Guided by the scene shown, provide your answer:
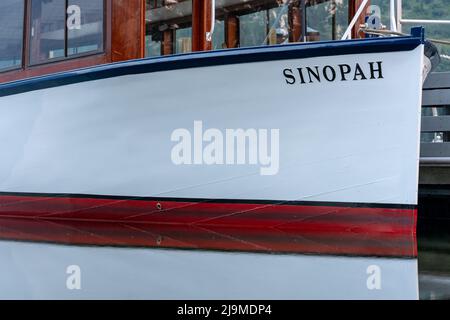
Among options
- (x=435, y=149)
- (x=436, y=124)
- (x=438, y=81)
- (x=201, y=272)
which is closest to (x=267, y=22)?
(x=435, y=149)

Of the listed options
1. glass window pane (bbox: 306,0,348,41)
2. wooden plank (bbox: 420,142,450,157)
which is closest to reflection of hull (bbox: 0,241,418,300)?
glass window pane (bbox: 306,0,348,41)

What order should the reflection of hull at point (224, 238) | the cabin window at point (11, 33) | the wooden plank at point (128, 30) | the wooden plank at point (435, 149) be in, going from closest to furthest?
1. the reflection of hull at point (224, 238)
2. the wooden plank at point (128, 30)
3. the cabin window at point (11, 33)
4. the wooden plank at point (435, 149)

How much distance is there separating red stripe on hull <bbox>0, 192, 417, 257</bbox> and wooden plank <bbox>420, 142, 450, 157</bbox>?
2474 millimetres

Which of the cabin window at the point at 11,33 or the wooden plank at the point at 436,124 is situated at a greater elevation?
the cabin window at the point at 11,33

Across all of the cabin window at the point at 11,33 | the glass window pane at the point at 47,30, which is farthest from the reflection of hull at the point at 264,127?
the cabin window at the point at 11,33

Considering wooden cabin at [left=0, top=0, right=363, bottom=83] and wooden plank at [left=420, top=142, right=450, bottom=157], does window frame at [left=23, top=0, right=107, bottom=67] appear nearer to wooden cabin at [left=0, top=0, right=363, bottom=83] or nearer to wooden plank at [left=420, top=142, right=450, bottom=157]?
wooden cabin at [left=0, top=0, right=363, bottom=83]

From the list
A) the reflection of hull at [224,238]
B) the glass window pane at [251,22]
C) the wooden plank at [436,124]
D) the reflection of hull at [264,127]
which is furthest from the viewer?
the wooden plank at [436,124]

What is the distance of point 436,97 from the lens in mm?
9812

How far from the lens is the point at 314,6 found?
778 centimetres

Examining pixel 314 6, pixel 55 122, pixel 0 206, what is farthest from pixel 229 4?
pixel 0 206

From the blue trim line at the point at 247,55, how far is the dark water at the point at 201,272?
1.32m

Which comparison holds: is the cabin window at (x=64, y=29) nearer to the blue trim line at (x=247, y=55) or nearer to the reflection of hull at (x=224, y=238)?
the blue trim line at (x=247, y=55)

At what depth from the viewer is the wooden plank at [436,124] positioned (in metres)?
9.56

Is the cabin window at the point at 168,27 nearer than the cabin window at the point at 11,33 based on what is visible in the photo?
Yes
